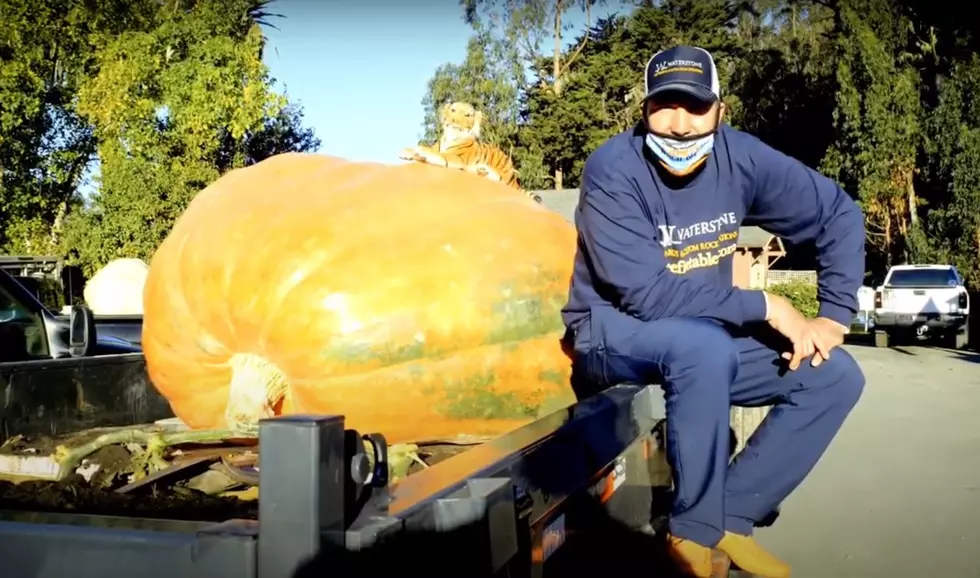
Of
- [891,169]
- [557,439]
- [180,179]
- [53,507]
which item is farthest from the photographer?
[891,169]

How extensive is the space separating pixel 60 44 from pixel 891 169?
27425 millimetres

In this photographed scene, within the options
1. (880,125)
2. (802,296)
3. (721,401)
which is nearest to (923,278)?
(802,296)

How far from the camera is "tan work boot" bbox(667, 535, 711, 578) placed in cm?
235

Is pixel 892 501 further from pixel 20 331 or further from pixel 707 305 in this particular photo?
pixel 20 331

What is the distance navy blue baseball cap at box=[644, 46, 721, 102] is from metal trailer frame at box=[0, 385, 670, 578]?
116cm

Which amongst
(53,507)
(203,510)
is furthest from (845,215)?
(53,507)

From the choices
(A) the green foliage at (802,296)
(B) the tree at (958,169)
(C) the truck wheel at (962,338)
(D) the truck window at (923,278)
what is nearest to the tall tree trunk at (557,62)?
(B) the tree at (958,169)

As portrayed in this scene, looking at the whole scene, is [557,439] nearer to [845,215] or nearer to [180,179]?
[845,215]

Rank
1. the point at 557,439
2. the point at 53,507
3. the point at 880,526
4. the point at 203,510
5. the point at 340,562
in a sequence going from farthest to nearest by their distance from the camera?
1. the point at 880,526
2. the point at 557,439
3. the point at 203,510
4. the point at 53,507
5. the point at 340,562

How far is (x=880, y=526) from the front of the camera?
5.18m

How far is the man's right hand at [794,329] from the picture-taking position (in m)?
2.63

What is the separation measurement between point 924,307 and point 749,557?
64.5 feet

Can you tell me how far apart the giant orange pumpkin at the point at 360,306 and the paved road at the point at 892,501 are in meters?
2.24

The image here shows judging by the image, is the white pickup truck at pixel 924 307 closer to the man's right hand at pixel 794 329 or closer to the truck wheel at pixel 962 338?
the truck wheel at pixel 962 338
